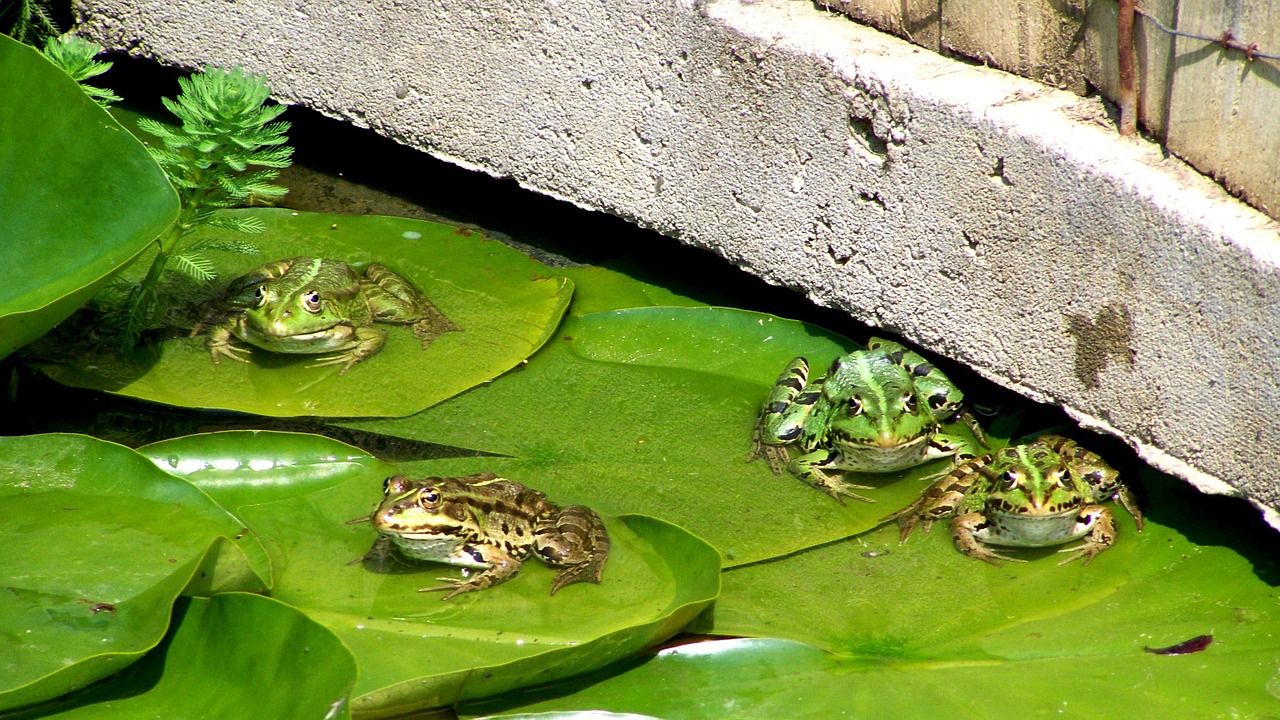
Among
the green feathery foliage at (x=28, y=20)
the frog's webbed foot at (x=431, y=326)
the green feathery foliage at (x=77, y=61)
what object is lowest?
the frog's webbed foot at (x=431, y=326)

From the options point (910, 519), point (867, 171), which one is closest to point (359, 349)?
point (867, 171)

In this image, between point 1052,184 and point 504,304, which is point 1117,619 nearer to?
point 1052,184

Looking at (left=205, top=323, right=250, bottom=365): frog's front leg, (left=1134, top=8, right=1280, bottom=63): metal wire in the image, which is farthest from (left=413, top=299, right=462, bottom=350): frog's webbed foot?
(left=1134, top=8, right=1280, bottom=63): metal wire

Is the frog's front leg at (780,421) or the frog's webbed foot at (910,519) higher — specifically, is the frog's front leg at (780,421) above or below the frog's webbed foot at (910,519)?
above

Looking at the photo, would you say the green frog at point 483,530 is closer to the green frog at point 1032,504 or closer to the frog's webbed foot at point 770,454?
the frog's webbed foot at point 770,454

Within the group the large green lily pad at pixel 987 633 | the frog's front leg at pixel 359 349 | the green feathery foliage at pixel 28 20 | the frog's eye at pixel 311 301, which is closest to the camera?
the large green lily pad at pixel 987 633

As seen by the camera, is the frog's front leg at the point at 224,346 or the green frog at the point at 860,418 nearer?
the green frog at the point at 860,418

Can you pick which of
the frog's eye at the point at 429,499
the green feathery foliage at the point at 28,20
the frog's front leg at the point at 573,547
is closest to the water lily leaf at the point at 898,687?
the frog's front leg at the point at 573,547

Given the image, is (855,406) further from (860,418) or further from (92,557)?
(92,557)
